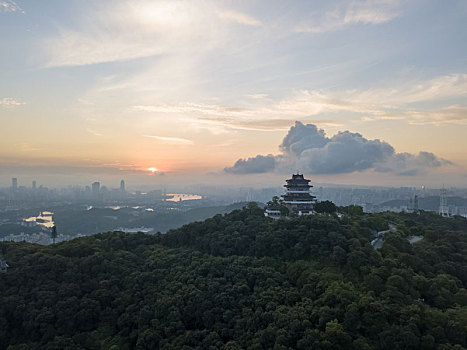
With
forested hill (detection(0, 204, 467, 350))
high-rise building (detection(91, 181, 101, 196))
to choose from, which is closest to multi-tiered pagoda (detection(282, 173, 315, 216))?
forested hill (detection(0, 204, 467, 350))

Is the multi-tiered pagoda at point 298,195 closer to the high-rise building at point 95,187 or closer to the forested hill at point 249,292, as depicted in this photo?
the forested hill at point 249,292

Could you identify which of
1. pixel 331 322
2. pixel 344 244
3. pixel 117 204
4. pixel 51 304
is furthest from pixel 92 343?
pixel 117 204

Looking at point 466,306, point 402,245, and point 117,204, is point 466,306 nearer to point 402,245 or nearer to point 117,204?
point 402,245

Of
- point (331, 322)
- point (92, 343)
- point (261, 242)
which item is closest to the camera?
point (331, 322)

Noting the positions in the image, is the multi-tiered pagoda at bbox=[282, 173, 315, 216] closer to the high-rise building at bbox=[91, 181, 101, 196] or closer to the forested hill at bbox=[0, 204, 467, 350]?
the forested hill at bbox=[0, 204, 467, 350]

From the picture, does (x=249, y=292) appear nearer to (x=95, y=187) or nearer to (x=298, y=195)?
(x=298, y=195)

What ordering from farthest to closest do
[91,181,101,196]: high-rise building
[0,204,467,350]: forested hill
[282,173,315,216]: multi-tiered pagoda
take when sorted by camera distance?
[91,181,101,196]: high-rise building → [282,173,315,216]: multi-tiered pagoda → [0,204,467,350]: forested hill

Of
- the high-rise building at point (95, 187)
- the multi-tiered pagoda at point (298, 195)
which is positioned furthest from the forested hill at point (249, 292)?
the high-rise building at point (95, 187)
